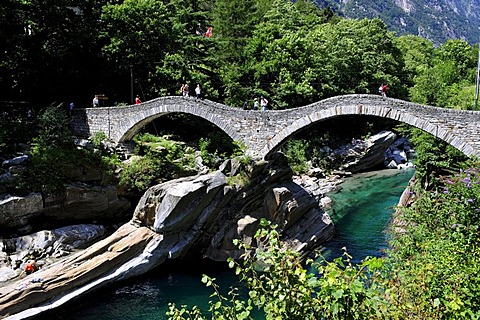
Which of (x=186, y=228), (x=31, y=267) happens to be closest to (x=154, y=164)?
(x=186, y=228)

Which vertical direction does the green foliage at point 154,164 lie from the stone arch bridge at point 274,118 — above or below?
below

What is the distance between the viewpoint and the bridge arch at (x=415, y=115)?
16594 millimetres

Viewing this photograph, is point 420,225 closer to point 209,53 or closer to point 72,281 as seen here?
point 72,281

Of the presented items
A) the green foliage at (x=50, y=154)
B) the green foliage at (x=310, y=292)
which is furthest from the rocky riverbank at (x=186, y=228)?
the green foliage at (x=310, y=292)

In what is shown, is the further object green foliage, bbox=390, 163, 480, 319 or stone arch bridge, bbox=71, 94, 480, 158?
stone arch bridge, bbox=71, 94, 480, 158

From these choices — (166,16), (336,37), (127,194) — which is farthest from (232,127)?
(336,37)

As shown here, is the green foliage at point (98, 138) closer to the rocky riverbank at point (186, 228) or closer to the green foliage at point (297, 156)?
the rocky riverbank at point (186, 228)

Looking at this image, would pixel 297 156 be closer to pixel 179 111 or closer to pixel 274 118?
pixel 274 118

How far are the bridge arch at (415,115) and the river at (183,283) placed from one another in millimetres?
2965

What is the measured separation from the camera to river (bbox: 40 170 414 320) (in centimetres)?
1472

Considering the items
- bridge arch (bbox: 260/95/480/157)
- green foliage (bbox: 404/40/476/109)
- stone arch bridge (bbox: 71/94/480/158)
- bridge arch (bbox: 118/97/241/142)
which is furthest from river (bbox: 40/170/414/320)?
green foliage (bbox: 404/40/476/109)

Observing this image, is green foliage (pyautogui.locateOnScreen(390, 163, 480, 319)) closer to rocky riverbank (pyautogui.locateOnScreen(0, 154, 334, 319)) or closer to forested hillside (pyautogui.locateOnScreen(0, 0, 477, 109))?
rocky riverbank (pyautogui.locateOnScreen(0, 154, 334, 319))

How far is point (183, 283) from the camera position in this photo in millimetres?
17016

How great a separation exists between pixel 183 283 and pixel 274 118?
9.28 meters
